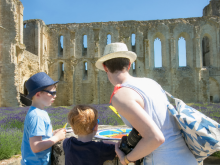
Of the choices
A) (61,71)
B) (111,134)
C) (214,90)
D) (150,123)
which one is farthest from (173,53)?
(150,123)

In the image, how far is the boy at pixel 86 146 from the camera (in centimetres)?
163

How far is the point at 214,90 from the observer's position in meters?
21.2

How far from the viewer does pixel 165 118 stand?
1.39 metres

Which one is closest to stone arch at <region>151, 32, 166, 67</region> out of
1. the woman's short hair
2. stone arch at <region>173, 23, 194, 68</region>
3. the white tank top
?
stone arch at <region>173, 23, 194, 68</region>

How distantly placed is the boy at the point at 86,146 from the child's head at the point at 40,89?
573mm

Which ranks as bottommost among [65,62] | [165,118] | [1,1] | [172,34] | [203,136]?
[203,136]

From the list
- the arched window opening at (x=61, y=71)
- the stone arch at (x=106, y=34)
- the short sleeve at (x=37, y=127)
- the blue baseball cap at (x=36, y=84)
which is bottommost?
the short sleeve at (x=37, y=127)

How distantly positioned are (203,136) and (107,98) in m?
19.2

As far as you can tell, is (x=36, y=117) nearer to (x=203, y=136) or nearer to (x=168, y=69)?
(x=203, y=136)

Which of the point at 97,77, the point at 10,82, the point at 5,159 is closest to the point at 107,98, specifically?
the point at 97,77

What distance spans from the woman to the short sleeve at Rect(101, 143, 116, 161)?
159mm

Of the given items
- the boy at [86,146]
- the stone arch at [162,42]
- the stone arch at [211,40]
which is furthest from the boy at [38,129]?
the stone arch at [211,40]

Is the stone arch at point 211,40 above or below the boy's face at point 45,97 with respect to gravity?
above

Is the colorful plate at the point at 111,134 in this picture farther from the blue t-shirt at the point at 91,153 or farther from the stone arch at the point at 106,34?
the stone arch at the point at 106,34
